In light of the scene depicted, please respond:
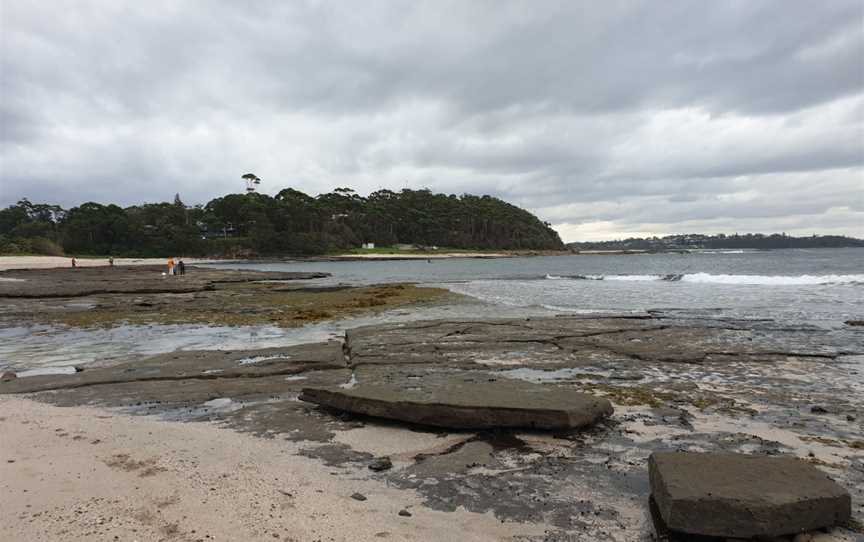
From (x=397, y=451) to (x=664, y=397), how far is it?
4057mm

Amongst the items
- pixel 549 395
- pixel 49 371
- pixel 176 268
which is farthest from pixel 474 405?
pixel 176 268

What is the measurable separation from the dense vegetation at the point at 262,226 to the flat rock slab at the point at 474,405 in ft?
325

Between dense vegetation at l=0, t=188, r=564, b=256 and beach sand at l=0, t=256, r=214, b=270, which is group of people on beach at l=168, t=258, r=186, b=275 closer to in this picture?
beach sand at l=0, t=256, r=214, b=270

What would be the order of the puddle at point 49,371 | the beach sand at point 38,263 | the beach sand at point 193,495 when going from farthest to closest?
the beach sand at point 38,263 < the puddle at point 49,371 < the beach sand at point 193,495

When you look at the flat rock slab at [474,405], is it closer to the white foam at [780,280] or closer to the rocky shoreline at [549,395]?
the rocky shoreline at [549,395]

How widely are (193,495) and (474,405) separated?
2803mm

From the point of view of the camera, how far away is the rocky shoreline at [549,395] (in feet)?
13.5

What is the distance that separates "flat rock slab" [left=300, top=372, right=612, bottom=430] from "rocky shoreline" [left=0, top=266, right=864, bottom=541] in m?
0.10

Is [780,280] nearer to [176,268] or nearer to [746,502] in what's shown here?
[746,502]

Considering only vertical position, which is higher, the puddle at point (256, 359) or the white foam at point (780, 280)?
the puddle at point (256, 359)

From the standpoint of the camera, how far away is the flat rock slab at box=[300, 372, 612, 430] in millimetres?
5379

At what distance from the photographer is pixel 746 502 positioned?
131 inches

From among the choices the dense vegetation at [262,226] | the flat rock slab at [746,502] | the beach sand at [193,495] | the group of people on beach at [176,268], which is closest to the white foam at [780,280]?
the flat rock slab at [746,502]

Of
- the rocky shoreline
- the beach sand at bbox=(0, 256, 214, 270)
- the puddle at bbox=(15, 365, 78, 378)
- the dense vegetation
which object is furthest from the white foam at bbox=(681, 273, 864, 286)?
the dense vegetation
